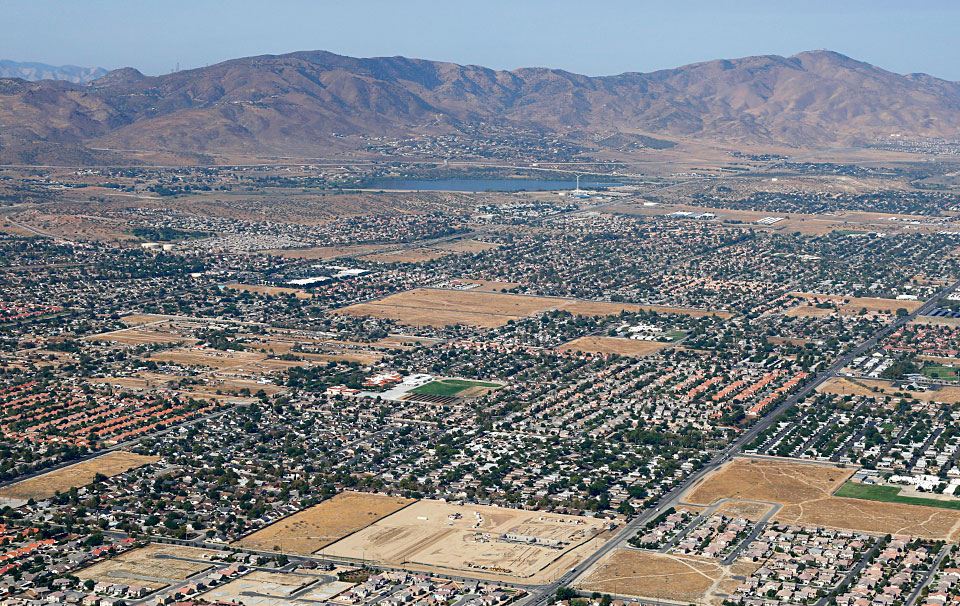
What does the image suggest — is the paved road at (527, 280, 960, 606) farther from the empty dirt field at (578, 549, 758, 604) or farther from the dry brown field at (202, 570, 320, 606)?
the dry brown field at (202, 570, 320, 606)

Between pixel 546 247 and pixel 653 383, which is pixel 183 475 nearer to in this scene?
pixel 653 383

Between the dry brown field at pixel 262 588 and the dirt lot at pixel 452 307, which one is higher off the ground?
the dirt lot at pixel 452 307

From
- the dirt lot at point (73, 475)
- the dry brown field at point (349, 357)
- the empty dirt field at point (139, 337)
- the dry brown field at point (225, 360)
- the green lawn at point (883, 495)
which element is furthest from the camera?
the empty dirt field at point (139, 337)

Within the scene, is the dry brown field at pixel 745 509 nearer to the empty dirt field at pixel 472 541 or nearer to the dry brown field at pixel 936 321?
the empty dirt field at pixel 472 541

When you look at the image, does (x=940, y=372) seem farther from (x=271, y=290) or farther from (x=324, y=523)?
(x=271, y=290)

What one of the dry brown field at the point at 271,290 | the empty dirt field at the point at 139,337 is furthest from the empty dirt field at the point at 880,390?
the dry brown field at the point at 271,290

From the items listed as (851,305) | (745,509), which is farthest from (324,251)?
(745,509)
